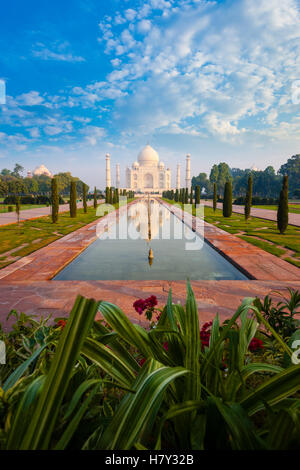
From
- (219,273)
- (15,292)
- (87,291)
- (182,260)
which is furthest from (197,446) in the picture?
(182,260)

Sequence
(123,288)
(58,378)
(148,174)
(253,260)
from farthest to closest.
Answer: (148,174) < (253,260) < (123,288) < (58,378)

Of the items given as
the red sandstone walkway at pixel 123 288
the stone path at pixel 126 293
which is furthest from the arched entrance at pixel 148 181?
the stone path at pixel 126 293

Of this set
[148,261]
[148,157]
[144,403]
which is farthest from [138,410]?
[148,157]

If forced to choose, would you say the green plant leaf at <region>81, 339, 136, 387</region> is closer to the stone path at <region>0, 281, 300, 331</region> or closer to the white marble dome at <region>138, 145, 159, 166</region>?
the stone path at <region>0, 281, 300, 331</region>

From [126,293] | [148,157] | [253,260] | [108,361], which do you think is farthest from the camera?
[148,157]

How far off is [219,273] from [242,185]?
141 feet

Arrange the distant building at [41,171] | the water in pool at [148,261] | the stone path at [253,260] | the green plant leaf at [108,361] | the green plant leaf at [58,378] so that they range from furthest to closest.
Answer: the distant building at [41,171], the water in pool at [148,261], the stone path at [253,260], the green plant leaf at [108,361], the green plant leaf at [58,378]

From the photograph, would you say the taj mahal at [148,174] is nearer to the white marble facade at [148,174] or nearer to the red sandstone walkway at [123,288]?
the white marble facade at [148,174]

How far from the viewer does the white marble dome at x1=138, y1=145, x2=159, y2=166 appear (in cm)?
6631

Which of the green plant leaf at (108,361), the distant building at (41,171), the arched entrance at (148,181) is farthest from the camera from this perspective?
the arched entrance at (148,181)

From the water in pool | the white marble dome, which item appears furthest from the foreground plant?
the white marble dome

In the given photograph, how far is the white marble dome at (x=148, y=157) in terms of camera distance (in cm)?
6631

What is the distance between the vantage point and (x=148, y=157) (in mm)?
66562

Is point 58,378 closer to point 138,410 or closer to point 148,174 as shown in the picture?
point 138,410
